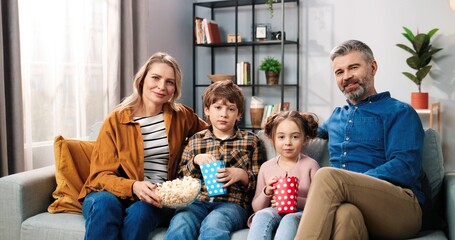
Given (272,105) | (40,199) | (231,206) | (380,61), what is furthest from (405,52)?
(40,199)

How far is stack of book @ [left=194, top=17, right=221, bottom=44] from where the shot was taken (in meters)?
5.74

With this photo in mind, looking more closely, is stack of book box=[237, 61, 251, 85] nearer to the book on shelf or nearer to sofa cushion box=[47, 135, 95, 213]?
the book on shelf

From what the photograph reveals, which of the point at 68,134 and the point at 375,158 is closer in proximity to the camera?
the point at 375,158

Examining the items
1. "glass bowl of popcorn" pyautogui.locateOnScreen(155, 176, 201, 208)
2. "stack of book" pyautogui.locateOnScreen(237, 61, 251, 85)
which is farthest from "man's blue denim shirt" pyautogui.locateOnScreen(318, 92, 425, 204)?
"stack of book" pyautogui.locateOnScreen(237, 61, 251, 85)

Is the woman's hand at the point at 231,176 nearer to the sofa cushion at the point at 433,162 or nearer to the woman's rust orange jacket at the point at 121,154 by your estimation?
the woman's rust orange jacket at the point at 121,154

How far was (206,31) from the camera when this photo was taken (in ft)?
18.9

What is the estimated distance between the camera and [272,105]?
18.5 ft

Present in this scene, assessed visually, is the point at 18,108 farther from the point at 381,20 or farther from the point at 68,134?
the point at 381,20

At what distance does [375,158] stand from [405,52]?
3.14 m

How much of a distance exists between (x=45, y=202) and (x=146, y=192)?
0.58m

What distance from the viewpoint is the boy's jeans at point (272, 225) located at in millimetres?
2146

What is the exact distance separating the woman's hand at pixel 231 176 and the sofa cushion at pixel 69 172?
69 centimetres

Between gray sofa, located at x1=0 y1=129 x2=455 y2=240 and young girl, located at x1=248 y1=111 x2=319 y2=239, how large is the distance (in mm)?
127

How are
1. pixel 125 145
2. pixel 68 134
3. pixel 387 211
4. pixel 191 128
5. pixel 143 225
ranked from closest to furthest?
pixel 387 211 < pixel 143 225 < pixel 125 145 < pixel 191 128 < pixel 68 134
